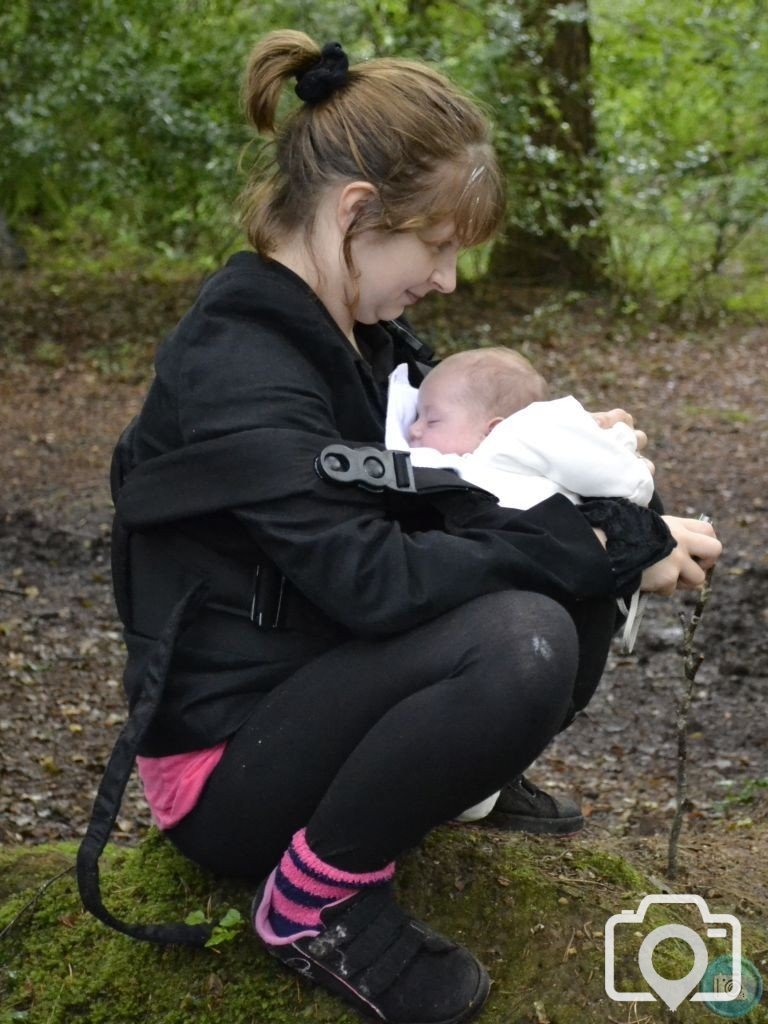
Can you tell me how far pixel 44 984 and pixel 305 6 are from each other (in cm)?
763

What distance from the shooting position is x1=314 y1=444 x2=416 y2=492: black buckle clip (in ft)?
6.89

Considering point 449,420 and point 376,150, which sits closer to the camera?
point 376,150

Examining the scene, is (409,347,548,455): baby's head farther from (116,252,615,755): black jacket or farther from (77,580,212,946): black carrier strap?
(77,580,212,946): black carrier strap

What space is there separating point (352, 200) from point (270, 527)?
63 centimetres

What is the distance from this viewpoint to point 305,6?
871 centimetres

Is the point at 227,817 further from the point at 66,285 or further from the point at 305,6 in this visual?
the point at 66,285

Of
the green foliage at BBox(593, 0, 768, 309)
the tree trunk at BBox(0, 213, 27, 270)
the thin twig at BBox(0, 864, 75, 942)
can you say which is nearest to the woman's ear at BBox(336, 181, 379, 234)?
the thin twig at BBox(0, 864, 75, 942)

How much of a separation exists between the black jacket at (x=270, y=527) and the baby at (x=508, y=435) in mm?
134

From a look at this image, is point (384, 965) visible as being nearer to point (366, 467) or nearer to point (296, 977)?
point (296, 977)

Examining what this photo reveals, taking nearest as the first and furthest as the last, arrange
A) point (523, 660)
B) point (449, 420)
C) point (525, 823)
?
point (523, 660)
point (449, 420)
point (525, 823)

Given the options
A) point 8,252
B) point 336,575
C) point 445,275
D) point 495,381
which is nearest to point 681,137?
point 8,252

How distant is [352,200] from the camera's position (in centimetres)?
228

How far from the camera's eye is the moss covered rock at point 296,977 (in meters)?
2.33

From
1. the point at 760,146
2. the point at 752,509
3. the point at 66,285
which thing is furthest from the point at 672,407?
the point at 66,285
